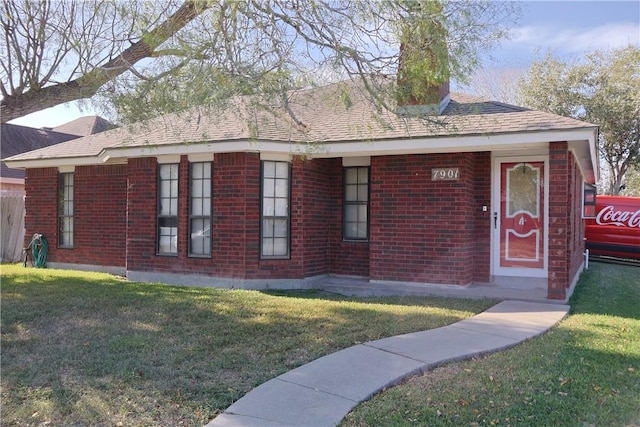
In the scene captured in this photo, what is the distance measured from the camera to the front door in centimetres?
985

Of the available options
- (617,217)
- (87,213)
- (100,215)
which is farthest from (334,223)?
(617,217)

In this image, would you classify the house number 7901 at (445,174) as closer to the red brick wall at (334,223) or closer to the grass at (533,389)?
the red brick wall at (334,223)

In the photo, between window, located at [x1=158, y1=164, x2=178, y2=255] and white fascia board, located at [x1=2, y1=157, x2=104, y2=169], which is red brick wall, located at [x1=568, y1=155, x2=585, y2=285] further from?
white fascia board, located at [x1=2, y1=157, x2=104, y2=169]

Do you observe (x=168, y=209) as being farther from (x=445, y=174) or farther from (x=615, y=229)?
(x=615, y=229)

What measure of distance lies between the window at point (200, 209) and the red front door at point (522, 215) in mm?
5807

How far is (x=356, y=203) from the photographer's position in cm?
1095

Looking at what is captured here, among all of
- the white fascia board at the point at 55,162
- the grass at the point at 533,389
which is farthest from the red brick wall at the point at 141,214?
the grass at the point at 533,389

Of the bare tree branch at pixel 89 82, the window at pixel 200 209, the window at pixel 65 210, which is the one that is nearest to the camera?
the bare tree branch at pixel 89 82

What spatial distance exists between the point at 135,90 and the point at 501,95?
25.3 meters

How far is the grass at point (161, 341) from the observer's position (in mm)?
4344

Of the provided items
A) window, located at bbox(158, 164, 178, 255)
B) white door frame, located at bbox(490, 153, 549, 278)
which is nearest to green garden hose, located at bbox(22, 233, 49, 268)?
window, located at bbox(158, 164, 178, 255)

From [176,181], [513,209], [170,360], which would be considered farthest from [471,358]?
[176,181]

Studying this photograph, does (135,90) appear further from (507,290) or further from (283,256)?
(507,290)

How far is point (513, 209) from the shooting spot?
10.1m
